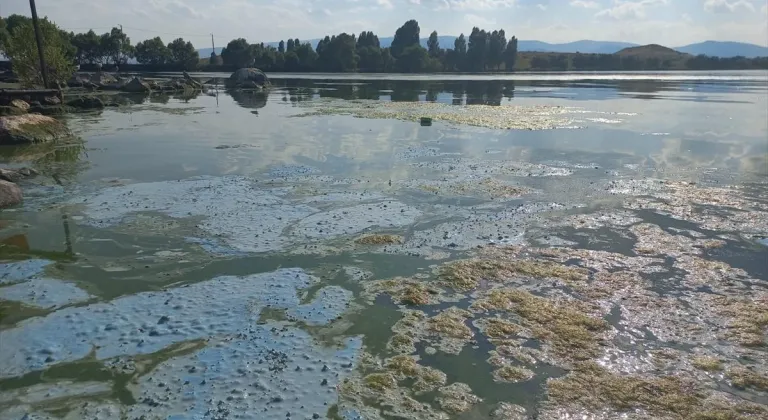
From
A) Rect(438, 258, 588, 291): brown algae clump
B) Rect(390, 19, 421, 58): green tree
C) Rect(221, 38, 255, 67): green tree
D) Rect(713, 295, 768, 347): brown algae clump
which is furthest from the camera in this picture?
Rect(390, 19, 421, 58): green tree

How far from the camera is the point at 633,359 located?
259 inches

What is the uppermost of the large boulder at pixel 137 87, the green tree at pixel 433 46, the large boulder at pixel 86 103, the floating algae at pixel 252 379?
the green tree at pixel 433 46

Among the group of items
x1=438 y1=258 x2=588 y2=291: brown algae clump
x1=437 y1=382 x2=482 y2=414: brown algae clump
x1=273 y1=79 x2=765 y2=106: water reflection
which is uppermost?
x1=273 y1=79 x2=765 y2=106: water reflection

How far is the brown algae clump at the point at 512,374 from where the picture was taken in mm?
6191

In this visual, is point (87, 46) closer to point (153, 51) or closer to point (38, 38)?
point (153, 51)

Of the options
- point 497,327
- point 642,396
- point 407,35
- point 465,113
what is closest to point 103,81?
point 465,113

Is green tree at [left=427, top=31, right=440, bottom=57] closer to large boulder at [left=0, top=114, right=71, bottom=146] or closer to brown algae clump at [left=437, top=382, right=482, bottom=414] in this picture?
large boulder at [left=0, top=114, right=71, bottom=146]

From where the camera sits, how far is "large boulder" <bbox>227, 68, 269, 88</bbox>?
6390 centimetres

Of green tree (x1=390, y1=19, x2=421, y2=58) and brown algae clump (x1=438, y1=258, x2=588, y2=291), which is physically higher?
green tree (x1=390, y1=19, x2=421, y2=58)

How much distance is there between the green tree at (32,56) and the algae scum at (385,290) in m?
26.3

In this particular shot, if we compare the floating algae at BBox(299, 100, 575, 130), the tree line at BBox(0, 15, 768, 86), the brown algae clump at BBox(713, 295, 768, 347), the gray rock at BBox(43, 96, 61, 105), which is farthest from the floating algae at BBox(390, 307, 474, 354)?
the tree line at BBox(0, 15, 768, 86)

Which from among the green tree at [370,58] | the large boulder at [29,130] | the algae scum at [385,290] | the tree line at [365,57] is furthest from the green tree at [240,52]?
the algae scum at [385,290]

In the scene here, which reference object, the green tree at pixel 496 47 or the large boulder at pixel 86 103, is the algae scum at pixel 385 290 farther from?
the green tree at pixel 496 47

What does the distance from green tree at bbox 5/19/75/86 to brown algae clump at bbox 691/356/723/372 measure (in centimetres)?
4540
